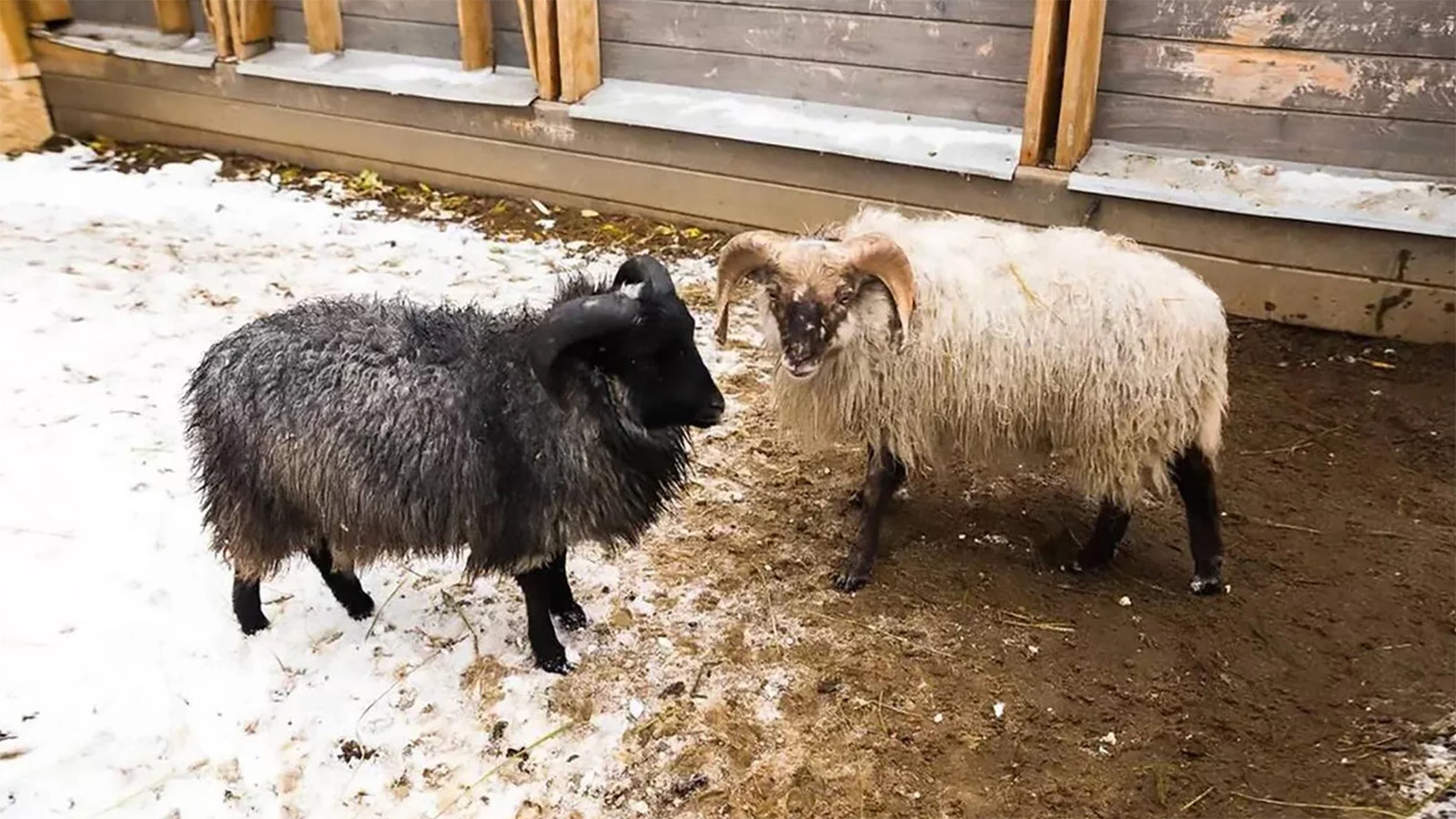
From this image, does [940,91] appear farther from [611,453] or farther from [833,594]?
[611,453]

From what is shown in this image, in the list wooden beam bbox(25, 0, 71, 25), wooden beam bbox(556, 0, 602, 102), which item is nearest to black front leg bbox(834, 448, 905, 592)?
wooden beam bbox(556, 0, 602, 102)

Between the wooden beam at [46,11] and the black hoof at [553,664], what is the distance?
295 inches

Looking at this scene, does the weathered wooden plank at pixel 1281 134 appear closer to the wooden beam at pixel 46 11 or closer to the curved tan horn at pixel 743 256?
the curved tan horn at pixel 743 256

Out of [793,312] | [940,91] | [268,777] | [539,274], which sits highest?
[940,91]

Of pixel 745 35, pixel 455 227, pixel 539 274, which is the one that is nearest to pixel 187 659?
pixel 539 274

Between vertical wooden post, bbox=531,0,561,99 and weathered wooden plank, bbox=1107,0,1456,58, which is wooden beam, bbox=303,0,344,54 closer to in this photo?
vertical wooden post, bbox=531,0,561,99

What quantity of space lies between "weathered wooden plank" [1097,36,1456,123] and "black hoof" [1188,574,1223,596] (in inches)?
106

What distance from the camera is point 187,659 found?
3.40 meters

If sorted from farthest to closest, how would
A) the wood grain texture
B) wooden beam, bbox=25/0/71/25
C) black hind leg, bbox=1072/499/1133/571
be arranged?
1. wooden beam, bbox=25/0/71/25
2. the wood grain texture
3. black hind leg, bbox=1072/499/1133/571

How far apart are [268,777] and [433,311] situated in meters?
1.44

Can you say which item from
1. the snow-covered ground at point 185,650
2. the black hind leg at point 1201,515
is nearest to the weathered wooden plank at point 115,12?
the snow-covered ground at point 185,650

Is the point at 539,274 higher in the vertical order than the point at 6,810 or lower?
higher

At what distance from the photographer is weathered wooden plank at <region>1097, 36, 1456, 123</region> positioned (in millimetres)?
4844

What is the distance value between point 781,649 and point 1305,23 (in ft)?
12.8
